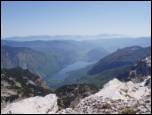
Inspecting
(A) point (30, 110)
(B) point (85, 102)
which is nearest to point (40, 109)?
(A) point (30, 110)

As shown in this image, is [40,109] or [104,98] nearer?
[104,98]

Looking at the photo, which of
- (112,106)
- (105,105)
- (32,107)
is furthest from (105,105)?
(32,107)

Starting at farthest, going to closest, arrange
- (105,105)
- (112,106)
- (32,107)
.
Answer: (32,107)
(105,105)
(112,106)

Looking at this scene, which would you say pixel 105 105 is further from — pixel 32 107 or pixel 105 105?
pixel 32 107

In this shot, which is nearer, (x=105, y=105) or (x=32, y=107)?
(x=105, y=105)

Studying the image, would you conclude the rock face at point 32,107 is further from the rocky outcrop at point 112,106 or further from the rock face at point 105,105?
the rocky outcrop at point 112,106

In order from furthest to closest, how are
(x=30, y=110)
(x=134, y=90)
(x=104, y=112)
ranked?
(x=134, y=90) → (x=30, y=110) → (x=104, y=112)

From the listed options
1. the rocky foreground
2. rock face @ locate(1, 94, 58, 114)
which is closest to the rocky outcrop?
the rocky foreground

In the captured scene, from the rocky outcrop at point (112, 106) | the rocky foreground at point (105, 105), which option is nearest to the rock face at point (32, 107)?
the rocky foreground at point (105, 105)

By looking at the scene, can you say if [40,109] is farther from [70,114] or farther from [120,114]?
[120,114]

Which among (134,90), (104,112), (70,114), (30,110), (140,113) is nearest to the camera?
(140,113)
